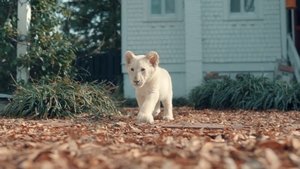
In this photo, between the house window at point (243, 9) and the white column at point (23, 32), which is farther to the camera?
the house window at point (243, 9)

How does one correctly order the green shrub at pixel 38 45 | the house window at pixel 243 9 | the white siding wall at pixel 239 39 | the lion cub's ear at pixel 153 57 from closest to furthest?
1. the lion cub's ear at pixel 153 57
2. the green shrub at pixel 38 45
3. the white siding wall at pixel 239 39
4. the house window at pixel 243 9

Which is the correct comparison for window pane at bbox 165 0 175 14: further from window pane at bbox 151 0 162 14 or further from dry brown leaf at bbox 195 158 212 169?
dry brown leaf at bbox 195 158 212 169

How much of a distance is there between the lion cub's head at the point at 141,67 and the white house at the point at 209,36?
21.0 ft

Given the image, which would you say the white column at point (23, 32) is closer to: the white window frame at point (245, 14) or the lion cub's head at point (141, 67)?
the lion cub's head at point (141, 67)

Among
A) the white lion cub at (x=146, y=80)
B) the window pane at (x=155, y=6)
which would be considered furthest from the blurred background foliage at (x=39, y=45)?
the white lion cub at (x=146, y=80)

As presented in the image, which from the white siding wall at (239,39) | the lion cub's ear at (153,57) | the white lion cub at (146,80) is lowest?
the white lion cub at (146,80)

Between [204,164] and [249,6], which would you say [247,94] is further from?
[204,164]

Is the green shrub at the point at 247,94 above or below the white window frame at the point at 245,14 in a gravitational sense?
below

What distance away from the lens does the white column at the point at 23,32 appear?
462 inches

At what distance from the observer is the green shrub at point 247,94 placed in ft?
35.6

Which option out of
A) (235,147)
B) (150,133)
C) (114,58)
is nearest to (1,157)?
(235,147)

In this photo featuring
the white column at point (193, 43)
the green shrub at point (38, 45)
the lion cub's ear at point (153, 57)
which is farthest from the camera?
the white column at point (193, 43)

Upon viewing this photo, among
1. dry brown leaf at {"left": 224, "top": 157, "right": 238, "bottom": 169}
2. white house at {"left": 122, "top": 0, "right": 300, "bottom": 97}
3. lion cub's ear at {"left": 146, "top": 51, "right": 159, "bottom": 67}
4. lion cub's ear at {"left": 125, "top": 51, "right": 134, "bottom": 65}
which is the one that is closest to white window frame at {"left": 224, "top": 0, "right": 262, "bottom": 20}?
white house at {"left": 122, "top": 0, "right": 300, "bottom": 97}

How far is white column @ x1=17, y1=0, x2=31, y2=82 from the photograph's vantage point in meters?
11.7
